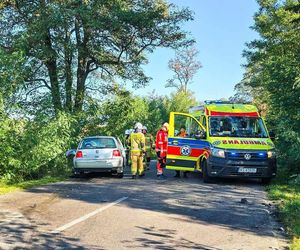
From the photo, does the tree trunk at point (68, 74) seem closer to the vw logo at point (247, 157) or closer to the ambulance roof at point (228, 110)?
the ambulance roof at point (228, 110)

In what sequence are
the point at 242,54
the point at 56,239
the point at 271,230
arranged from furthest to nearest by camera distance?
the point at 242,54 < the point at 271,230 < the point at 56,239

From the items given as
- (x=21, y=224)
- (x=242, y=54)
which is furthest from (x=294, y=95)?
(x=242, y=54)

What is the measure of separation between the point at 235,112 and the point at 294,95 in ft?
7.03

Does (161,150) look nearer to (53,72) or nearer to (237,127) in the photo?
(237,127)

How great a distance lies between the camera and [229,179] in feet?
53.9

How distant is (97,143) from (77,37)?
9.89 m

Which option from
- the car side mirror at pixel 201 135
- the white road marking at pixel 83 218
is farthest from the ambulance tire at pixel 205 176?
the white road marking at pixel 83 218

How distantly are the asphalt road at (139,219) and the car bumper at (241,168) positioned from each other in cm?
99

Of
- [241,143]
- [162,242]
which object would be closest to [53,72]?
[241,143]

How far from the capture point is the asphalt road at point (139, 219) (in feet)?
22.2

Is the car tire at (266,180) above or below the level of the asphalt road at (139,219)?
above

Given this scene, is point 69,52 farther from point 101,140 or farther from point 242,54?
point 242,54

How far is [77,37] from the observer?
25.2 m

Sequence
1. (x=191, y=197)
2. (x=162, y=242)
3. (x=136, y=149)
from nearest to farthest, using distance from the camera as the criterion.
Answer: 1. (x=162, y=242)
2. (x=191, y=197)
3. (x=136, y=149)
